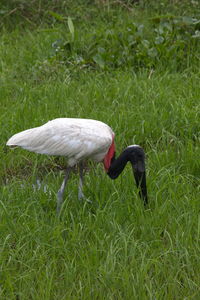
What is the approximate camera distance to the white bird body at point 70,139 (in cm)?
505

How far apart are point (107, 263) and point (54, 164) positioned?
2.11 meters

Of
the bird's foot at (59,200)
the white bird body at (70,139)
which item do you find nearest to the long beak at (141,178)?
A: the white bird body at (70,139)

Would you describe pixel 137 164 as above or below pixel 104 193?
above

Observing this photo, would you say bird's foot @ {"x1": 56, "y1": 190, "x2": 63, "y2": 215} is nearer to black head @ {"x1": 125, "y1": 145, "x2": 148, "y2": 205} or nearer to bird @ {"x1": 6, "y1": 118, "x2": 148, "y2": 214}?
bird @ {"x1": 6, "y1": 118, "x2": 148, "y2": 214}

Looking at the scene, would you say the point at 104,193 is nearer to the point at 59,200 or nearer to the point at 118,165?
the point at 118,165

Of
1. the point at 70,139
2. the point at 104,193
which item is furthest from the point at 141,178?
the point at 70,139

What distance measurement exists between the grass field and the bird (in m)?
0.13

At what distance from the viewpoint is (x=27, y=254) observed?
174 inches

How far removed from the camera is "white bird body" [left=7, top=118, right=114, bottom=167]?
5.05 m

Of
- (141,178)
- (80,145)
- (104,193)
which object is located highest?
(80,145)

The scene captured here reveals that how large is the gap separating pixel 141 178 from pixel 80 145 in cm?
52

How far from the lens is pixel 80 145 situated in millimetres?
5043

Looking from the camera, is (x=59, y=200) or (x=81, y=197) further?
(x=81, y=197)

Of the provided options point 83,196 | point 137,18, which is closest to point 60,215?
point 83,196
